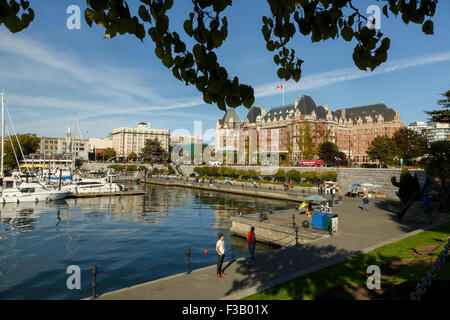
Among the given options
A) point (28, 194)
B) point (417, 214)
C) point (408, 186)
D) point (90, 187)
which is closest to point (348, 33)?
point (417, 214)

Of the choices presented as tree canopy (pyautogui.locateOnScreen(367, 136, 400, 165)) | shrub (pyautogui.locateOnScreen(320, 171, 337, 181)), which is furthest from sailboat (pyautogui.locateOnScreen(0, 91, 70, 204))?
tree canopy (pyautogui.locateOnScreen(367, 136, 400, 165))

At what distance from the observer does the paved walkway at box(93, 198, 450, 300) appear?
980cm

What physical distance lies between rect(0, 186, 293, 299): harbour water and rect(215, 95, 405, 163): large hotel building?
64.1m

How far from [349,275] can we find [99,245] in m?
18.3

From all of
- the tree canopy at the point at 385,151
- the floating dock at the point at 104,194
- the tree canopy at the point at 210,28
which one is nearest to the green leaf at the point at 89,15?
the tree canopy at the point at 210,28

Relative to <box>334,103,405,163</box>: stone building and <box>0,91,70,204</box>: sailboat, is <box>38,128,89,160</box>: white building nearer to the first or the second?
<box>0,91,70,204</box>: sailboat

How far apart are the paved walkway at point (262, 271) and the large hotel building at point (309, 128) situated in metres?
74.4

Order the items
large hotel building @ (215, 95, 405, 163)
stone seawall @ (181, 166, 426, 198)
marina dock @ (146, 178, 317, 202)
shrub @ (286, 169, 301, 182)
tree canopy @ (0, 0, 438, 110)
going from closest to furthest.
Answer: tree canopy @ (0, 0, 438, 110)
stone seawall @ (181, 166, 426, 198)
marina dock @ (146, 178, 317, 202)
shrub @ (286, 169, 301, 182)
large hotel building @ (215, 95, 405, 163)

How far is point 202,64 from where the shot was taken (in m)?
3.56

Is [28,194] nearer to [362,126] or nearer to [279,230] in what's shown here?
[279,230]

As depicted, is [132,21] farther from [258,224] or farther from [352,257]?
[258,224]

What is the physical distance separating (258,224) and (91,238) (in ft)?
46.1

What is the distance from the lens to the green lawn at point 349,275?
30.6 feet

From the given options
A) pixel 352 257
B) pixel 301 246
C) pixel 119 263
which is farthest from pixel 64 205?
pixel 352 257
